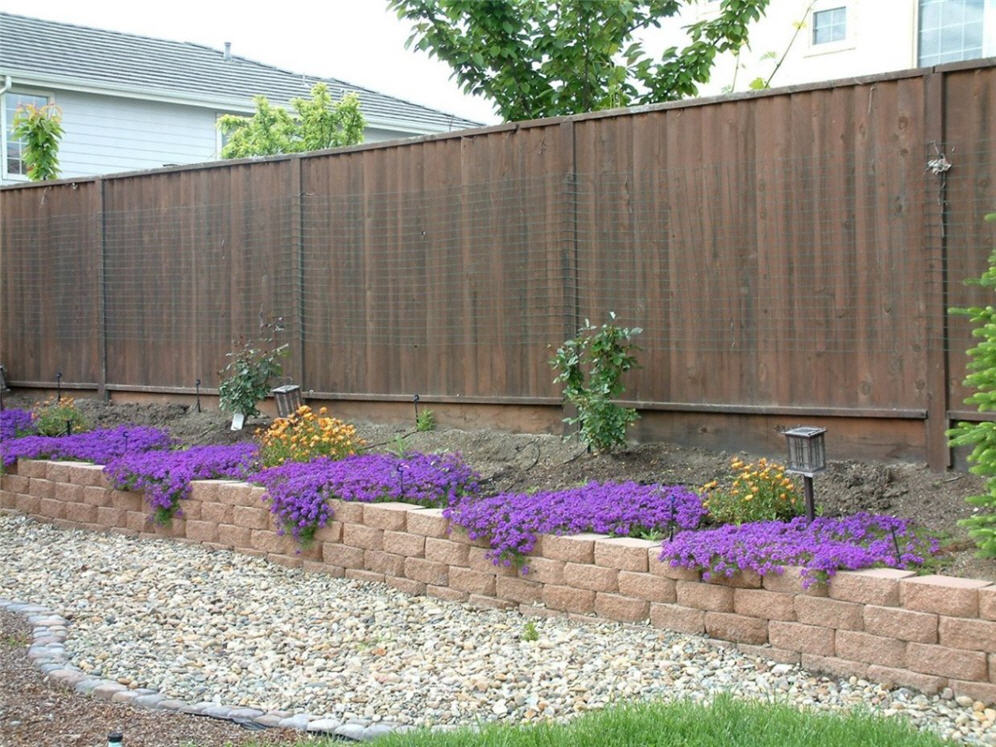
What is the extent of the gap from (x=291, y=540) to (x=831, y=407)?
3.20m

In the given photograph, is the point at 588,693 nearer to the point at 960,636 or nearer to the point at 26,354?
the point at 960,636

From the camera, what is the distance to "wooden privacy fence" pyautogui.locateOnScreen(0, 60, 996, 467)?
19.1 ft

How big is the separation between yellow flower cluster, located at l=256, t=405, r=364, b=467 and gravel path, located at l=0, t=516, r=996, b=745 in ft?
2.86

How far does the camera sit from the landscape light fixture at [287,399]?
27.5 feet

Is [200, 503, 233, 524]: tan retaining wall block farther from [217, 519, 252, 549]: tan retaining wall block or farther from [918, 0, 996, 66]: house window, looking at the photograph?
[918, 0, 996, 66]: house window

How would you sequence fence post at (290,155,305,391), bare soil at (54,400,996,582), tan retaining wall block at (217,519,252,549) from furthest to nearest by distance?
fence post at (290,155,305,391) → tan retaining wall block at (217,519,252,549) → bare soil at (54,400,996,582)

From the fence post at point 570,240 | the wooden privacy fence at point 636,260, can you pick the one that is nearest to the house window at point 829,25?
the wooden privacy fence at point 636,260

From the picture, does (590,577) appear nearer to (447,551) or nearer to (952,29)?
(447,551)

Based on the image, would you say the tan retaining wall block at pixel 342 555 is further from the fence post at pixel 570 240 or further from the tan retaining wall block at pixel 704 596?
the tan retaining wall block at pixel 704 596

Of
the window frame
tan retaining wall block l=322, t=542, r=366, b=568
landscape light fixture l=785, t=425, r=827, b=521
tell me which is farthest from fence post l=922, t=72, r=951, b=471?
the window frame

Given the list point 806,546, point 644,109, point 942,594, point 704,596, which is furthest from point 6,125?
point 942,594

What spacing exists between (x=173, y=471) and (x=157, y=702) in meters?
3.29

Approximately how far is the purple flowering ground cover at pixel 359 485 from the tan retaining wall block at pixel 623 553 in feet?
3.81

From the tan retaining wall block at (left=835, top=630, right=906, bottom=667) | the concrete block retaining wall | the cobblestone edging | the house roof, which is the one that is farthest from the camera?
the house roof
